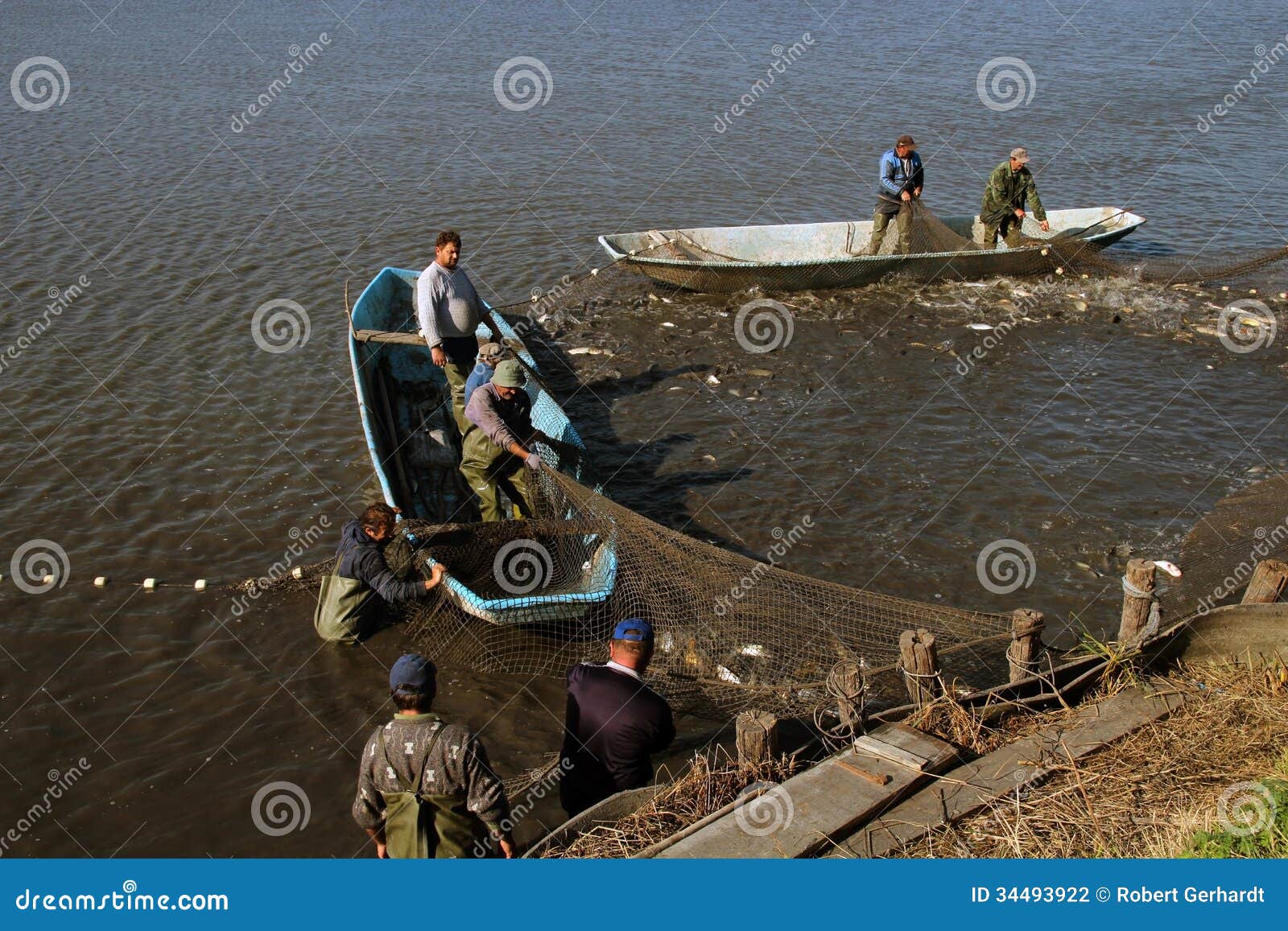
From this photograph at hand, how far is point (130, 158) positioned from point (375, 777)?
51.8 ft

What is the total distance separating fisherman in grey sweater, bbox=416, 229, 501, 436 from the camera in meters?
8.13

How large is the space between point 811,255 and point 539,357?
14.5 ft

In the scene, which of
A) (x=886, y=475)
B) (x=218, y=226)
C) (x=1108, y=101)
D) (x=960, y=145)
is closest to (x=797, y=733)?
(x=886, y=475)

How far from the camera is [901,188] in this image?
12680mm

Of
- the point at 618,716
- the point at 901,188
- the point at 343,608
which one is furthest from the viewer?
the point at 901,188

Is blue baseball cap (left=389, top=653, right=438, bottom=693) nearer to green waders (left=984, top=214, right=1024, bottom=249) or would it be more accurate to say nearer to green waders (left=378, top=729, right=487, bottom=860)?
green waders (left=378, top=729, right=487, bottom=860)

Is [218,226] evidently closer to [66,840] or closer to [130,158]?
[130,158]

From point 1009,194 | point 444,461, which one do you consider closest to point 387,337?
point 444,461

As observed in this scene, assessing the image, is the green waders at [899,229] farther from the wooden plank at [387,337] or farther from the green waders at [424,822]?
the green waders at [424,822]

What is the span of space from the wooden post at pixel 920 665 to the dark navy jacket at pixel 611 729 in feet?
4.51

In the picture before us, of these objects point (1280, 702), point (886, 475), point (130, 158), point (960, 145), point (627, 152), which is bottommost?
point (1280, 702)

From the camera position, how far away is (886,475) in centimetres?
923

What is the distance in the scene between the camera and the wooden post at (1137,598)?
5750 mm

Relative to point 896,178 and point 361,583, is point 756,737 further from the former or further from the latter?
point 896,178
